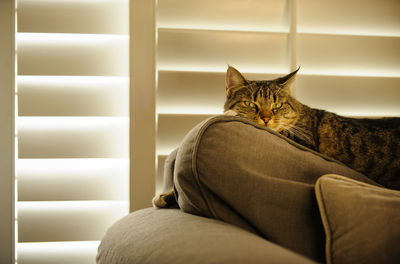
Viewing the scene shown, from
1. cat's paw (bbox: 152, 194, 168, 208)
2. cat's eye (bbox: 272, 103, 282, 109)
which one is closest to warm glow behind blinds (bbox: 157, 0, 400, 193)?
cat's eye (bbox: 272, 103, 282, 109)

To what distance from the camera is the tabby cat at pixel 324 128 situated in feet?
3.89

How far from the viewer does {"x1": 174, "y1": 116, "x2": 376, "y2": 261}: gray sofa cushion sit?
0.75 meters

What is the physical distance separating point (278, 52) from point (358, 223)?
1.23 metres

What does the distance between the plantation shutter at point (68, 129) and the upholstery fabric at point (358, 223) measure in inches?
46.3

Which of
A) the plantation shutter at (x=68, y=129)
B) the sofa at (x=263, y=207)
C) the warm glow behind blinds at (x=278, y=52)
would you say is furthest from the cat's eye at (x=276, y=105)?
the plantation shutter at (x=68, y=129)

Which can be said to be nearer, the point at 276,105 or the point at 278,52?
the point at 276,105

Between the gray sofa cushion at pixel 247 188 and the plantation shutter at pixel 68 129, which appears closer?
the gray sofa cushion at pixel 247 188

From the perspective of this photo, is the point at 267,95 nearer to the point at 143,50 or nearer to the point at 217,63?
the point at 217,63

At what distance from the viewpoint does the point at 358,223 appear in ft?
2.32

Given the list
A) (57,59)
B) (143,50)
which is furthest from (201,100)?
(57,59)

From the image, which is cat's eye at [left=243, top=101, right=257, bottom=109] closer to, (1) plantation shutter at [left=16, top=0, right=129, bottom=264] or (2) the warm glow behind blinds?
(2) the warm glow behind blinds

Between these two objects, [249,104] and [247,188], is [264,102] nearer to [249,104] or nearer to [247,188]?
[249,104]

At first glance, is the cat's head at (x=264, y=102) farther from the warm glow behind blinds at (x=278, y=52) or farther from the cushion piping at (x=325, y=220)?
the cushion piping at (x=325, y=220)

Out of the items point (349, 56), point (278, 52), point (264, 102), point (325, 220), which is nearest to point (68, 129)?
point (264, 102)
